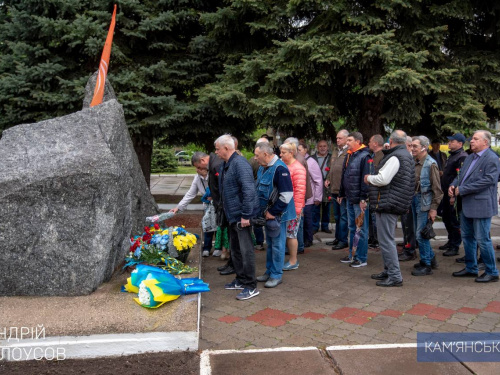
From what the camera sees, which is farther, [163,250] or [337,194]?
[337,194]

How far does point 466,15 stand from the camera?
9227 mm

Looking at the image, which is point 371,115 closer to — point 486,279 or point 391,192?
point 391,192

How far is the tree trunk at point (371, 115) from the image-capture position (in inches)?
406

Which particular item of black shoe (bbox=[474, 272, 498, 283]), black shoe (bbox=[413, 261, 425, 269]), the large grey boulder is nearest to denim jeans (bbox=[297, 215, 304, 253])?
black shoe (bbox=[413, 261, 425, 269])

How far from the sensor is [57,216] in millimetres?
4633

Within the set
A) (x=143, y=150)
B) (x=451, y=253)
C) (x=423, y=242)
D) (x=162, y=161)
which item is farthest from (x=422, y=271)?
(x=162, y=161)

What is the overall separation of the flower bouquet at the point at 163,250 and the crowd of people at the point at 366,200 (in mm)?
577

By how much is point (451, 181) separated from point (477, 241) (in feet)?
4.44

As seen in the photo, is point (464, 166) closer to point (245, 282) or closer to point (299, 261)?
point (299, 261)

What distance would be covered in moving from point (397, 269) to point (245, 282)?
1929 millimetres

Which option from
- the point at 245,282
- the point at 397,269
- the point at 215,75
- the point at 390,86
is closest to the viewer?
the point at 245,282

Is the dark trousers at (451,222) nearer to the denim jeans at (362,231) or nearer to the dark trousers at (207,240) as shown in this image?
the denim jeans at (362,231)

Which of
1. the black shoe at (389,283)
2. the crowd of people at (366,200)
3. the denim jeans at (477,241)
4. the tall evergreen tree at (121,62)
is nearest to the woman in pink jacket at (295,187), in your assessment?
the crowd of people at (366,200)

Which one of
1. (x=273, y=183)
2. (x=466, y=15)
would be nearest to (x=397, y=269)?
(x=273, y=183)
